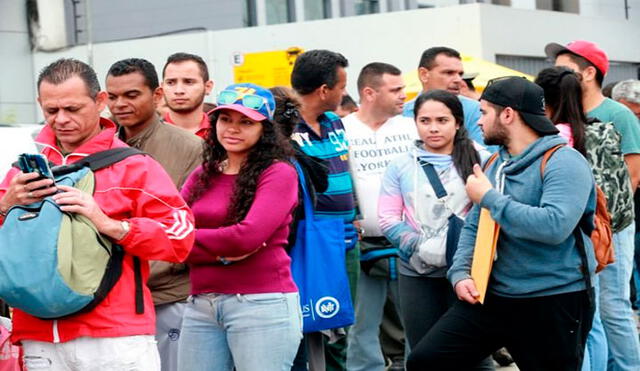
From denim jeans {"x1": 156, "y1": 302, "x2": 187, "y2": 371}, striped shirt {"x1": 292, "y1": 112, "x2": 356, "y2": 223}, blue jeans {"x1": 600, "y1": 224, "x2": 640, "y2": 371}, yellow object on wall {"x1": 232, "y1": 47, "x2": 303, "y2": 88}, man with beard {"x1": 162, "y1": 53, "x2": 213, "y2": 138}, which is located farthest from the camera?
yellow object on wall {"x1": 232, "y1": 47, "x2": 303, "y2": 88}

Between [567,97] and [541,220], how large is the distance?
1.49 meters

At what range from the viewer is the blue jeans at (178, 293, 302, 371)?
4.94 m

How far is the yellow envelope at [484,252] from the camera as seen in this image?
5.31 meters

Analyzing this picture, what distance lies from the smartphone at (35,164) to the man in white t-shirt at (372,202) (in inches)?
137

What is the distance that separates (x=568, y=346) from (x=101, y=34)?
2018 cm

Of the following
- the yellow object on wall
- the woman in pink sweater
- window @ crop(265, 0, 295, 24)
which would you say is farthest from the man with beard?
window @ crop(265, 0, 295, 24)

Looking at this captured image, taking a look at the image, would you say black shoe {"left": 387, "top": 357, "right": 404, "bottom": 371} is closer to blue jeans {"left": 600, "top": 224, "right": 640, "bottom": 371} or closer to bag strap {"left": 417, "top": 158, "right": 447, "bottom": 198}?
blue jeans {"left": 600, "top": 224, "right": 640, "bottom": 371}

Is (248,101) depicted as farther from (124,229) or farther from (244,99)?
(124,229)

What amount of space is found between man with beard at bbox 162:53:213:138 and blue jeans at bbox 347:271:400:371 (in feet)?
5.12

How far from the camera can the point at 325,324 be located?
5809mm

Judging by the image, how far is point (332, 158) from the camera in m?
6.41

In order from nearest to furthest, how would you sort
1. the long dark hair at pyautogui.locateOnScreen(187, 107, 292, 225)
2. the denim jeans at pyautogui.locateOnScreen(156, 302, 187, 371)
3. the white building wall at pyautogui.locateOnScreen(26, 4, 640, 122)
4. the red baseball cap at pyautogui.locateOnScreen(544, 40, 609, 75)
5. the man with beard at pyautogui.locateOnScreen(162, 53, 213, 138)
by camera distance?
the long dark hair at pyautogui.locateOnScreen(187, 107, 292, 225) < the denim jeans at pyautogui.locateOnScreen(156, 302, 187, 371) < the man with beard at pyautogui.locateOnScreen(162, 53, 213, 138) < the red baseball cap at pyautogui.locateOnScreen(544, 40, 609, 75) < the white building wall at pyautogui.locateOnScreen(26, 4, 640, 122)

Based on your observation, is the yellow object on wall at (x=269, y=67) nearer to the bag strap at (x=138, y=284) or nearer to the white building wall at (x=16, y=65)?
the white building wall at (x=16, y=65)

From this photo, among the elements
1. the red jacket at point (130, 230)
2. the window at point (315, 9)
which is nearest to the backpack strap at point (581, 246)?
the red jacket at point (130, 230)
